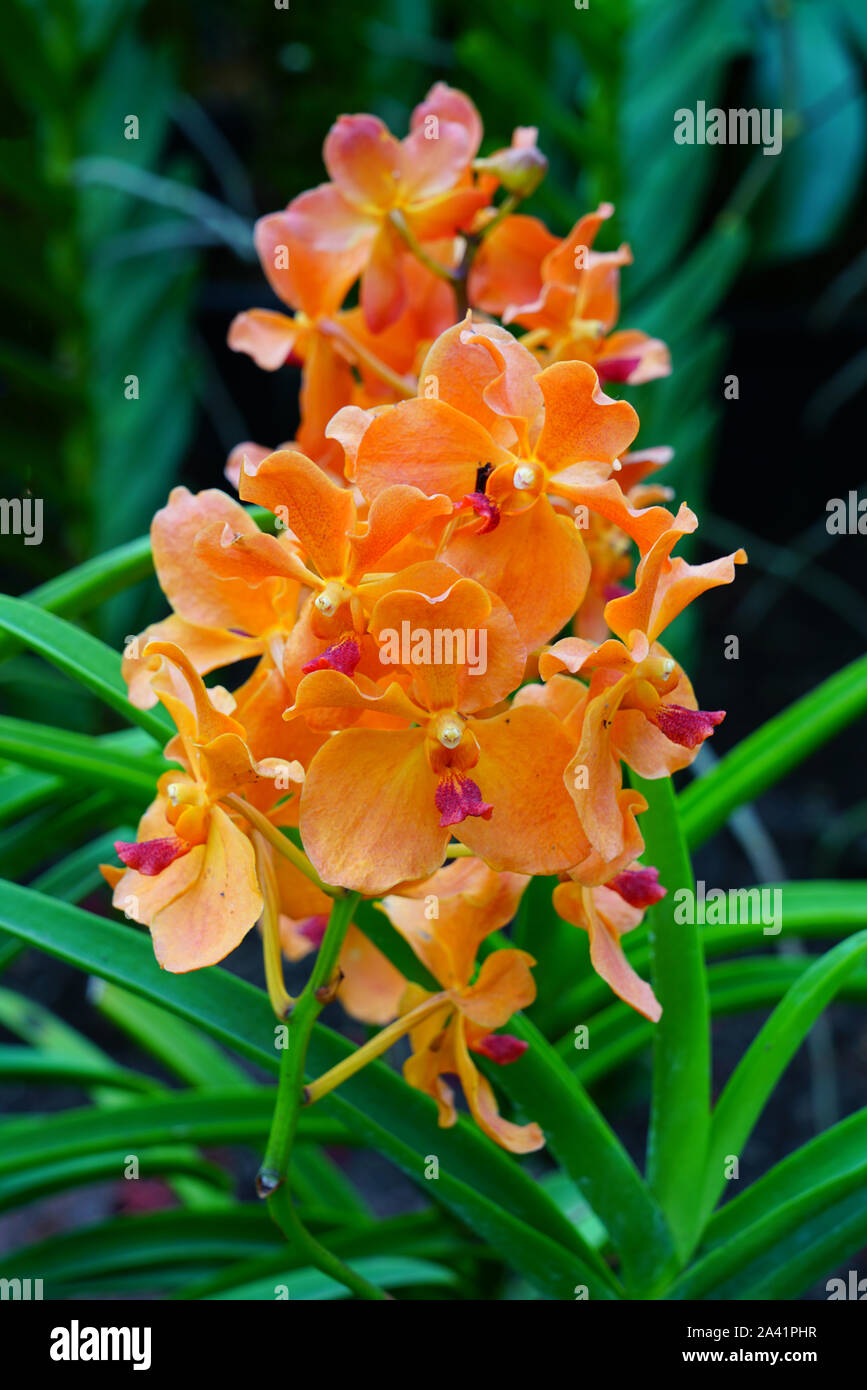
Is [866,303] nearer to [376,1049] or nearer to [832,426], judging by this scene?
[832,426]

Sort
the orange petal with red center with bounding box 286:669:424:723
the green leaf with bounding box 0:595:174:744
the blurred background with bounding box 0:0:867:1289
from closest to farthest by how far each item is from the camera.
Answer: the orange petal with red center with bounding box 286:669:424:723 → the green leaf with bounding box 0:595:174:744 → the blurred background with bounding box 0:0:867:1289

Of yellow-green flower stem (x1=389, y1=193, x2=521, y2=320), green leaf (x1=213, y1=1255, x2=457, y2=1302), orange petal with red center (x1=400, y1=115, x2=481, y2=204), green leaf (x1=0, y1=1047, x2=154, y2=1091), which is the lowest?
green leaf (x1=213, y1=1255, x2=457, y2=1302)

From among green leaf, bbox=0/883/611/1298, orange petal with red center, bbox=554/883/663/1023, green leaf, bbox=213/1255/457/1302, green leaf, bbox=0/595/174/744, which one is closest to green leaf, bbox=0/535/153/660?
green leaf, bbox=0/595/174/744

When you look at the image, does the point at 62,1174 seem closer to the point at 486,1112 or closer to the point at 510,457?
the point at 486,1112

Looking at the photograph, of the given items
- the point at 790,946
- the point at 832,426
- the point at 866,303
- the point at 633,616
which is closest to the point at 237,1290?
the point at 633,616

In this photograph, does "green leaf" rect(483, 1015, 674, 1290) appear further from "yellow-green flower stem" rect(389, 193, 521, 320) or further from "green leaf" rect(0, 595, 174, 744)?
"yellow-green flower stem" rect(389, 193, 521, 320)

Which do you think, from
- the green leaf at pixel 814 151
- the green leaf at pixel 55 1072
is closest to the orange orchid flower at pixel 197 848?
the green leaf at pixel 55 1072

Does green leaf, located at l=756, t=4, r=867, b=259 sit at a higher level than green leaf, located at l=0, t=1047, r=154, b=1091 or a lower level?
higher

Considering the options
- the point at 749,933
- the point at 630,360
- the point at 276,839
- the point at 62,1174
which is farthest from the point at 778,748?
the point at 62,1174
